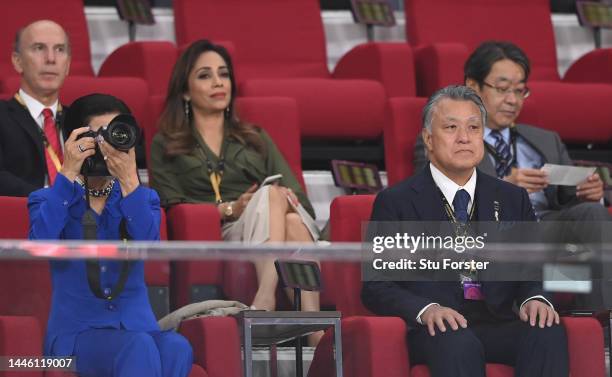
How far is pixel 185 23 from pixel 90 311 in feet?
4.81

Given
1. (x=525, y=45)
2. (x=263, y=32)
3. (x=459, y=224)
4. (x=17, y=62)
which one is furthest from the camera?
(x=525, y=45)

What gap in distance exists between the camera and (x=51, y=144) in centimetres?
246

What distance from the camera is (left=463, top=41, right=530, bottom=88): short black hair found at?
8.75 ft

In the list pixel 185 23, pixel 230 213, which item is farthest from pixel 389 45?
pixel 230 213

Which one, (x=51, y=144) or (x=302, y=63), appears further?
(x=302, y=63)

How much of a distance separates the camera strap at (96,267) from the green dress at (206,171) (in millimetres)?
647

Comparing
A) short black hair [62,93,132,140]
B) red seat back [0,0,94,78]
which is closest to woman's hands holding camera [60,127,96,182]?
short black hair [62,93,132,140]

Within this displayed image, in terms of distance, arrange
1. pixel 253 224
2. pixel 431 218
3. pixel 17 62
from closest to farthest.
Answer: pixel 431 218 → pixel 253 224 → pixel 17 62

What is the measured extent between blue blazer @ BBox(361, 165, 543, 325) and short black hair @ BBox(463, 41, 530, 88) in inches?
25.0

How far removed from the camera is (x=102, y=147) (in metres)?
1.82

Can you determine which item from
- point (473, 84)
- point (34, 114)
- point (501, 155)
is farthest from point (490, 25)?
point (34, 114)

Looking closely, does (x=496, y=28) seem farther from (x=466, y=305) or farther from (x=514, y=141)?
(x=466, y=305)

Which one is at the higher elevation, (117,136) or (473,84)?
(473,84)

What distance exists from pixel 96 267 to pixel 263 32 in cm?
166
